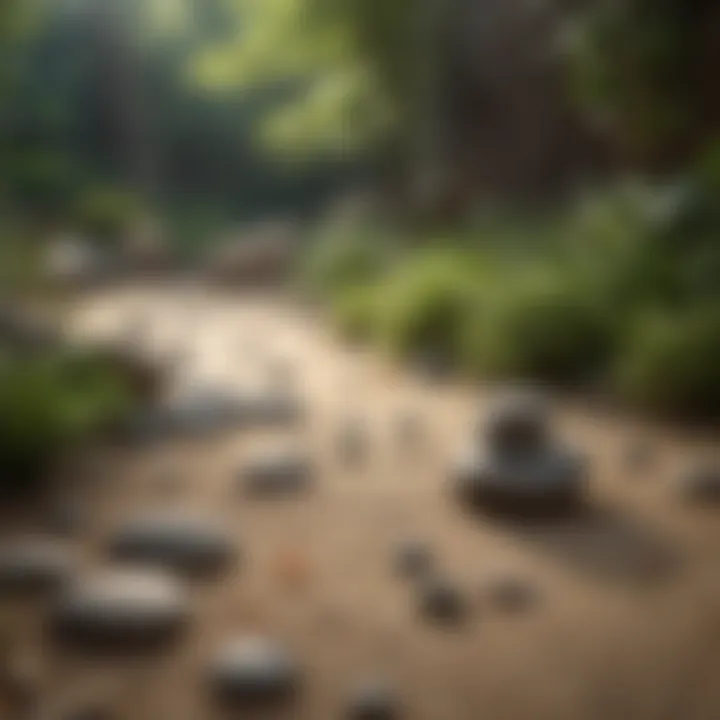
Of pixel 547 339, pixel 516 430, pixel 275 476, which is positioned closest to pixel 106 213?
pixel 547 339

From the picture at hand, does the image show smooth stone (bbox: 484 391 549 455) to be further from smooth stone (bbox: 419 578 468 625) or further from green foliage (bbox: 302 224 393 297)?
green foliage (bbox: 302 224 393 297)

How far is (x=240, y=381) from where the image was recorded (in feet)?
14.1

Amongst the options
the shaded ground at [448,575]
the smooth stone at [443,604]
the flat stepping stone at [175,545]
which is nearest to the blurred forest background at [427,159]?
the shaded ground at [448,575]

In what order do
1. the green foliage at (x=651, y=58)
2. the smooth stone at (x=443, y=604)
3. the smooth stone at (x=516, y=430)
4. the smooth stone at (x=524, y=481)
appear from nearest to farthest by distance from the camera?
the smooth stone at (x=443, y=604), the smooth stone at (x=524, y=481), the smooth stone at (x=516, y=430), the green foliage at (x=651, y=58)

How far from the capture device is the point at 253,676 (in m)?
1.72

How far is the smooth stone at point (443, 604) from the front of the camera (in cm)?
201

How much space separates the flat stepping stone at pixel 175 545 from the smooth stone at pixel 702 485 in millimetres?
1245

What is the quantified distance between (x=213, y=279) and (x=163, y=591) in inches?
277

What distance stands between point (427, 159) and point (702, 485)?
5.63m

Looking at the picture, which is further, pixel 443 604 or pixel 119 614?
pixel 443 604

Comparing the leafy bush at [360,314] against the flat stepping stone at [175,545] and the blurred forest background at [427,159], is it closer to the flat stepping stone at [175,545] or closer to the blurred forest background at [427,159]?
Answer: the blurred forest background at [427,159]

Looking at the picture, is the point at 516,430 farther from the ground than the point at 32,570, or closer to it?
farther from the ground

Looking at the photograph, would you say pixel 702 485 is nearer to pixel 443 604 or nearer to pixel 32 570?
pixel 443 604

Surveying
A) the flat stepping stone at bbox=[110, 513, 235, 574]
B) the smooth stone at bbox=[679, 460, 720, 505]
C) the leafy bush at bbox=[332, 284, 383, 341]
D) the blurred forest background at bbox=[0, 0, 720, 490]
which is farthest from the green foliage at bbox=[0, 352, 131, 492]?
the leafy bush at bbox=[332, 284, 383, 341]
